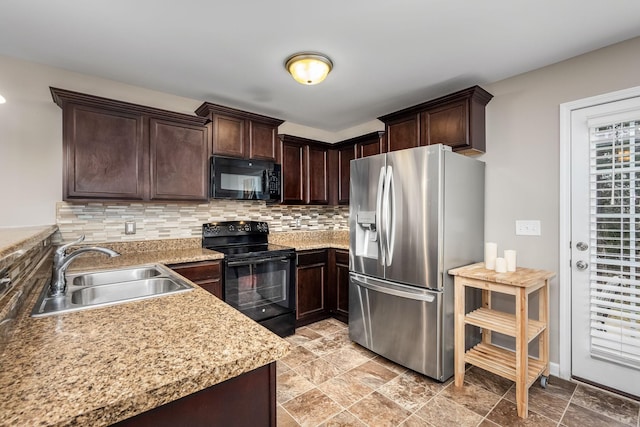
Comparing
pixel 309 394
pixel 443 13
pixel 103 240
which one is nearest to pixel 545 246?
pixel 443 13

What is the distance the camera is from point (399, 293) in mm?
2393

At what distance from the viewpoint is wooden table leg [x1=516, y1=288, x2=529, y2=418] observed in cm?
185

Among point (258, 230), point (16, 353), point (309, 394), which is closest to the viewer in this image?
point (16, 353)

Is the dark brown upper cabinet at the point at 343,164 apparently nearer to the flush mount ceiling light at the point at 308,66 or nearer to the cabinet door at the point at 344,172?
the cabinet door at the point at 344,172

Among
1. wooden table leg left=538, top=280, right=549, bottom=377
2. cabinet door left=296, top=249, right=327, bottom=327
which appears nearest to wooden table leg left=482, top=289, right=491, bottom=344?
wooden table leg left=538, top=280, right=549, bottom=377

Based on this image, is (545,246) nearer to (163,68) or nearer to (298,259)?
(298,259)

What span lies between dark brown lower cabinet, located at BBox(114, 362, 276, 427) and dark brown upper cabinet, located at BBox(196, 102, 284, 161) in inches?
96.1

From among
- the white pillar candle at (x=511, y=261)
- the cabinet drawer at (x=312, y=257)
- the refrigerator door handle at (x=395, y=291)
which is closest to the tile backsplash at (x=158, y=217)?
the cabinet drawer at (x=312, y=257)

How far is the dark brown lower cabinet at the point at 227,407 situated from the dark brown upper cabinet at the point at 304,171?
272cm

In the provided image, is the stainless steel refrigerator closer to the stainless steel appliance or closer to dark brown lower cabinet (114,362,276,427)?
the stainless steel appliance

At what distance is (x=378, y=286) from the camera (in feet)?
8.39

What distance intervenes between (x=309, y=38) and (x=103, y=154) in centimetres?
182

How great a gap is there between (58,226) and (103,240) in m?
0.32

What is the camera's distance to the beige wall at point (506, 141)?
2250 mm
